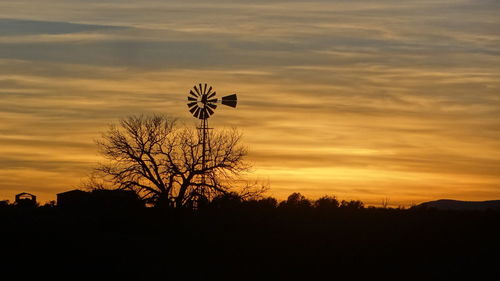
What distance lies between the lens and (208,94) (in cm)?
5650

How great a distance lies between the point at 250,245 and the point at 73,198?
26713 mm

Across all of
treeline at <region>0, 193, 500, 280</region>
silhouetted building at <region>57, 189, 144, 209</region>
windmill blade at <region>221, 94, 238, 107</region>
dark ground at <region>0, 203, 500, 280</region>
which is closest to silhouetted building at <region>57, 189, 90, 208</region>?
silhouetted building at <region>57, 189, 144, 209</region>

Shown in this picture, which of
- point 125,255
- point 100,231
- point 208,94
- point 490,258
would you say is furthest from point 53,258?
point 208,94

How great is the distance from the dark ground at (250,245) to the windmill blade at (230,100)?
1095cm

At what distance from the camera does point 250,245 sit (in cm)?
3731

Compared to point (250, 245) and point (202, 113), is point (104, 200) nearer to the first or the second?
point (202, 113)

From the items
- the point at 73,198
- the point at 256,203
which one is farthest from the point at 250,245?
the point at 73,198

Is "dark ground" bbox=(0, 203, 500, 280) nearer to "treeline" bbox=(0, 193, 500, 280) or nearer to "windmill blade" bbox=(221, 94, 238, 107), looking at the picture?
"treeline" bbox=(0, 193, 500, 280)

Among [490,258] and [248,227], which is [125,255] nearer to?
[248,227]

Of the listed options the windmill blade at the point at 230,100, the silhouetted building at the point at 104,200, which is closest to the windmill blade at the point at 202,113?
the windmill blade at the point at 230,100

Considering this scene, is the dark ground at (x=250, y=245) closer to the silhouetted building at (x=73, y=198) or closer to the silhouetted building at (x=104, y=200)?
the silhouetted building at (x=104, y=200)

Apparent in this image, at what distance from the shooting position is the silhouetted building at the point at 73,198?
56.5m

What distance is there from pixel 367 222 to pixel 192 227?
8975 mm

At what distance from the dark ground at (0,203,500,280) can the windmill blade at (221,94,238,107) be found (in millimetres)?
10946
